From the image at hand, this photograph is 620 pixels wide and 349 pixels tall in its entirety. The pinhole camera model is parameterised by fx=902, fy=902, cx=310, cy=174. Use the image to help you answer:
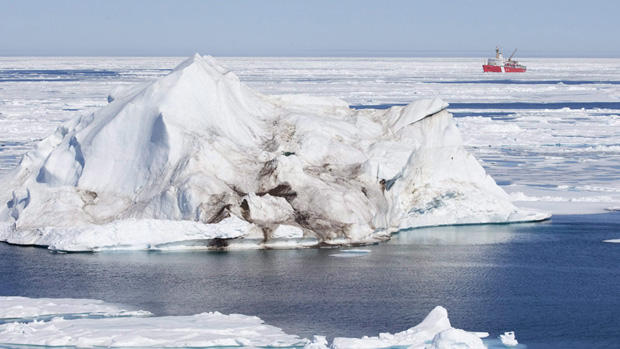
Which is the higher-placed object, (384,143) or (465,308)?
(384,143)

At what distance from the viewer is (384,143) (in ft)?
76.5

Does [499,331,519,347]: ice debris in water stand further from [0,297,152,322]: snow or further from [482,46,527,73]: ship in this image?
[482,46,527,73]: ship

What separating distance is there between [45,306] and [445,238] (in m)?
10.3

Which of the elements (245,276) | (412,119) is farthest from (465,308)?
(412,119)

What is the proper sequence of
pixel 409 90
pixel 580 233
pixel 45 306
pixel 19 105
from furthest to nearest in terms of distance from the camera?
pixel 409 90 → pixel 19 105 → pixel 580 233 → pixel 45 306

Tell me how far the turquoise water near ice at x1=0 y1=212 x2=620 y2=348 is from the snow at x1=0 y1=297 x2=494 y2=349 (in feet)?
1.88

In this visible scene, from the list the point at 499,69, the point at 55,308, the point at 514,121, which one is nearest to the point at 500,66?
the point at 499,69

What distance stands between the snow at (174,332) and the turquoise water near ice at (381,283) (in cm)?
57

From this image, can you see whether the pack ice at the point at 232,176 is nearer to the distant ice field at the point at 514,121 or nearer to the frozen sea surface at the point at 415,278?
the frozen sea surface at the point at 415,278

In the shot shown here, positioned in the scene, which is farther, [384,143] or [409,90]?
[409,90]

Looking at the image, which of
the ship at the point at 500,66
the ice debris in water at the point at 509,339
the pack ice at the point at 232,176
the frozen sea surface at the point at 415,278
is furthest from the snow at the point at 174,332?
the ship at the point at 500,66

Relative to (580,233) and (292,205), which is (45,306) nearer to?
(292,205)

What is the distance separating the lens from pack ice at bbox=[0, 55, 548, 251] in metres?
20.1

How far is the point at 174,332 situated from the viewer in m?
13.4
